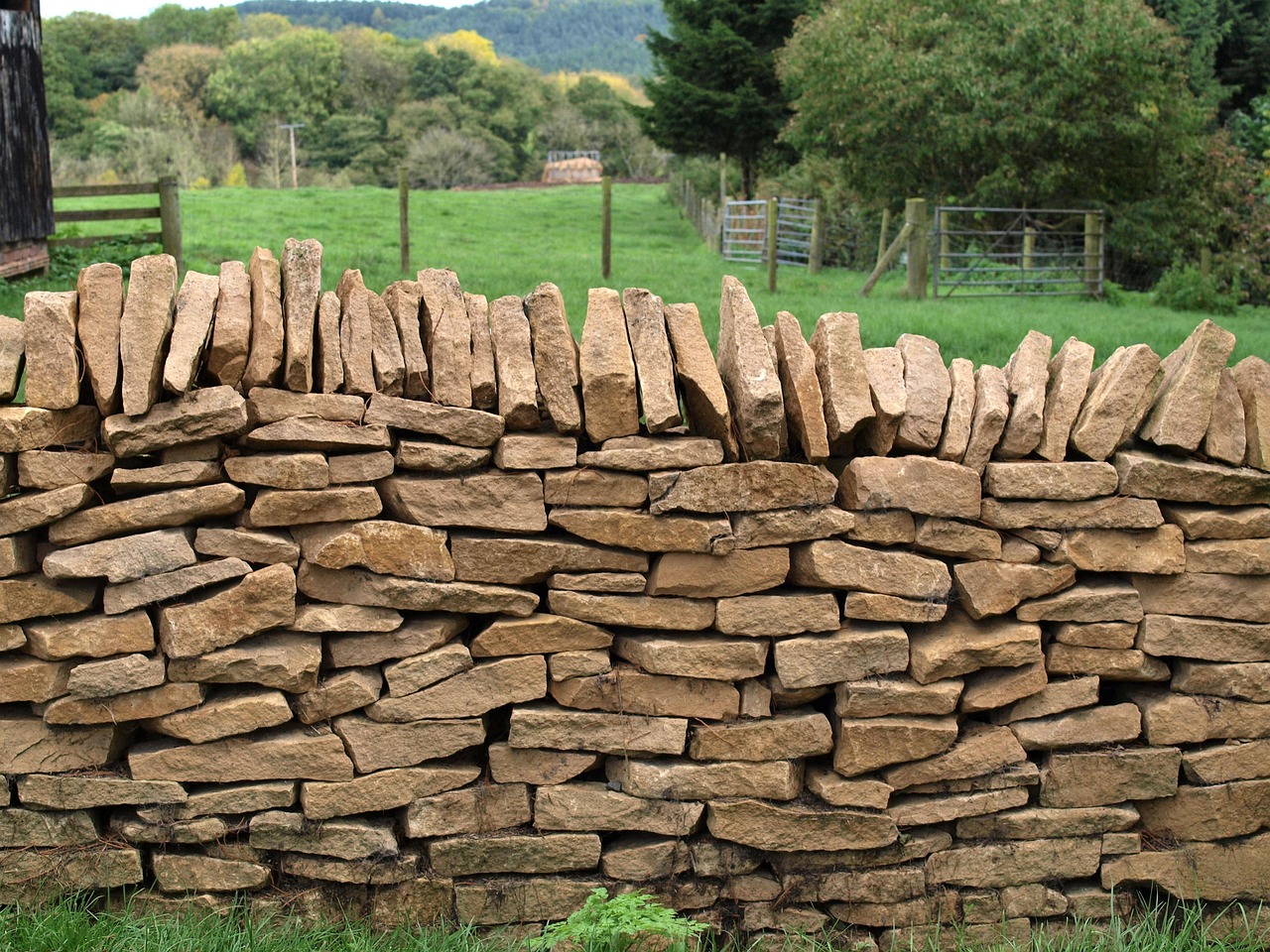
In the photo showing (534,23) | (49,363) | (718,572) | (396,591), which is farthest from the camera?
(534,23)

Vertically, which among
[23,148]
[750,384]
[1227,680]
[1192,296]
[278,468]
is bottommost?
[1227,680]

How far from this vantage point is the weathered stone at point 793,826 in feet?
12.6

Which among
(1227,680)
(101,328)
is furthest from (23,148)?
(1227,680)

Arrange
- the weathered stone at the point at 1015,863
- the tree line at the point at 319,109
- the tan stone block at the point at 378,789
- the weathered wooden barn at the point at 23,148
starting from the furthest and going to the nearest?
1. the tree line at the point at 319,109
2. the weathered wooden barn at the point at 23,148
3. the weathered stone at the point at 1015,863
4. the tan stone block at the point at 378,789

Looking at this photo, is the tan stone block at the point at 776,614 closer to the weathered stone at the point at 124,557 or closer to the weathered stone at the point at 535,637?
the weathered stone at the point at 535,637

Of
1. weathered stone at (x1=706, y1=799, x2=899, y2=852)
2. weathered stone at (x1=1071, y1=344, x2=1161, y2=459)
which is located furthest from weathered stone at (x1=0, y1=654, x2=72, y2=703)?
weathered stone at (x1=1071, y1=344, x2=1161, y2=459)

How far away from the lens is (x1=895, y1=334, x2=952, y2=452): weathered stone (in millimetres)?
3811

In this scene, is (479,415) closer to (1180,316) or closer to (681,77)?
(1180,316)

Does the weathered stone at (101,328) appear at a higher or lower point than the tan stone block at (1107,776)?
higher

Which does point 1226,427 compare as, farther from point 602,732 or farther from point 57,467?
point 57,467

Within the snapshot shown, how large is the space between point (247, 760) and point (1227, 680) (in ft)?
10.9

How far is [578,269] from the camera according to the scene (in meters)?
14.9

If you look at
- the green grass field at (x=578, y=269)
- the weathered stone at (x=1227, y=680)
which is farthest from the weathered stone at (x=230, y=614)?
the green grass field at (x=578, y=269)

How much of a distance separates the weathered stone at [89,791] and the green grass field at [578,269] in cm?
520
